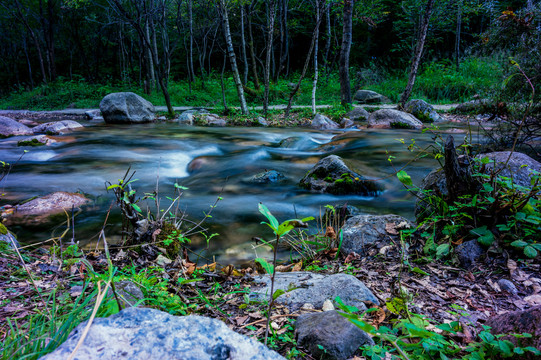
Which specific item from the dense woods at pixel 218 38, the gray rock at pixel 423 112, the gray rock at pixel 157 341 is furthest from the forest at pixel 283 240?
the dense woods at pixel 218 38

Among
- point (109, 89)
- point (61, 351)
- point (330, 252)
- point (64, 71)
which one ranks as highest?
point (64, 71)

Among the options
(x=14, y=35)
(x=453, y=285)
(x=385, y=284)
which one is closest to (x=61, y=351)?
(x=385, y=284)

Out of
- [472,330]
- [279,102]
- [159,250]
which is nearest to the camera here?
[472,330]

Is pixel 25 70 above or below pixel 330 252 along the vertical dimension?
above

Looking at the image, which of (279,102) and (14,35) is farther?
(14,35)

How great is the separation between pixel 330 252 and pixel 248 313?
1418mm

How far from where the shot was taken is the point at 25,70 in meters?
38.6

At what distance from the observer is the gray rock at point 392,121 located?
12.5m

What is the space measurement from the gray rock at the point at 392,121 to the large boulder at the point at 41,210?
11.0 metres

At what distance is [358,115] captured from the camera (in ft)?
48.3

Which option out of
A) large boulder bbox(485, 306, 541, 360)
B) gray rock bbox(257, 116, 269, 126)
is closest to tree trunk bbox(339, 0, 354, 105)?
gray rock bbox(257, 116, 269, 126)

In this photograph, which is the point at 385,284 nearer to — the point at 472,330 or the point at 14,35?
the point at 472,330

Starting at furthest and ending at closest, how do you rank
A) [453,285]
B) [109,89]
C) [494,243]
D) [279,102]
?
[109,89], [279,102], [494,243], [453,285]

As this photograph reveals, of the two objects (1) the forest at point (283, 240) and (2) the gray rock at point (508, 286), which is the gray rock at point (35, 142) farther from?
(2) the gray rock at point (508, 286)
